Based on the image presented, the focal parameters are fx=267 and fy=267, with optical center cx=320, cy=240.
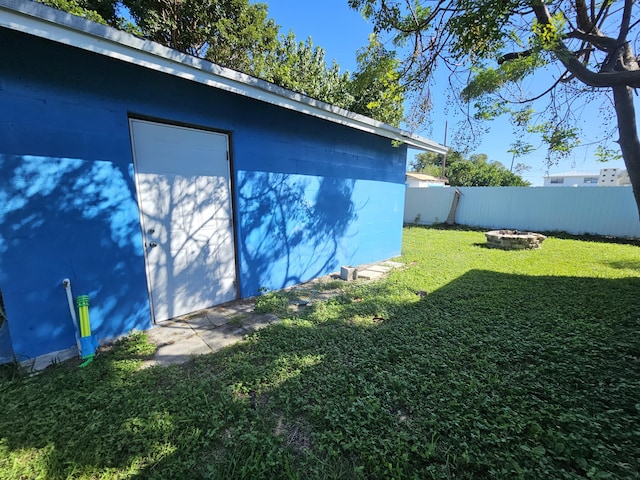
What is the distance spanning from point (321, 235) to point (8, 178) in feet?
12.7

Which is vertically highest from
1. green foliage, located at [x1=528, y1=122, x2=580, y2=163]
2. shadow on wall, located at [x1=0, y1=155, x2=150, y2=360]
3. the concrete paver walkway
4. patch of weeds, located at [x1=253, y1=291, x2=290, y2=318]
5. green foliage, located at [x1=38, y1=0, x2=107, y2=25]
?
green foliage, located at [x1=38, y1=0, x2=107, y2=25]

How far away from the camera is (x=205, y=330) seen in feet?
10.3

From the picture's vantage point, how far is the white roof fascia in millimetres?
1885

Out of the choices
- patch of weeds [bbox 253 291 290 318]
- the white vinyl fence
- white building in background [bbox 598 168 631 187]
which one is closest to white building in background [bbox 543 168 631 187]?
white building in background [bbox 598 168 631 187]

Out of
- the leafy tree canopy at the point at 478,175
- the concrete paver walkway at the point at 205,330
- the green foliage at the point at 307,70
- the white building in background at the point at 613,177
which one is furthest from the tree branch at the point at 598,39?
the white building in background at the point at 613,177

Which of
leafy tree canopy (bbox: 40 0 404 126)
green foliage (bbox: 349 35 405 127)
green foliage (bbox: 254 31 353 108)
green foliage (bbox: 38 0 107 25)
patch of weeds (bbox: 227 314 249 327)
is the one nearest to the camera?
patch of weeds (bbox: 227 314 249 327)

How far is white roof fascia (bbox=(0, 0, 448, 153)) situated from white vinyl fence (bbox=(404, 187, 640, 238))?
10598mm

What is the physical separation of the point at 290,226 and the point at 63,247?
278 cm

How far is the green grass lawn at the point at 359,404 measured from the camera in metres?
1.52

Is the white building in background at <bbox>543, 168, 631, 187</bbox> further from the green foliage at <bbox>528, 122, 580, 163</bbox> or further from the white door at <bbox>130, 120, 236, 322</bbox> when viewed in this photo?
the white door at <bbox>130, 120, 236, 322</bbox>

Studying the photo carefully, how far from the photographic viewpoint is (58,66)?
2.37 m

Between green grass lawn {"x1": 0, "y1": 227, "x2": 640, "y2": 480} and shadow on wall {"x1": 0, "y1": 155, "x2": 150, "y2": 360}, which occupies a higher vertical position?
shadow on wall {"x1": 0, "y1": 155, "x2": 150, "y2": 360}

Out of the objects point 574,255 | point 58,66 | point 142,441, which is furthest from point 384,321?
point 574,255

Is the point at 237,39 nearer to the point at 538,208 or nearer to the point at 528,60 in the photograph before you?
the point at 528,60
